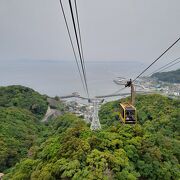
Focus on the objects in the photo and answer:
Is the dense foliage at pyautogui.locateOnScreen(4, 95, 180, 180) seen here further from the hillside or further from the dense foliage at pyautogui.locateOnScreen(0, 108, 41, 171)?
the hillside

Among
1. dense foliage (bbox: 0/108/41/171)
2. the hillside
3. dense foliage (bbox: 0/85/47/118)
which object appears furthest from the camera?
dense foliage (bbox: 0/85/47/118)

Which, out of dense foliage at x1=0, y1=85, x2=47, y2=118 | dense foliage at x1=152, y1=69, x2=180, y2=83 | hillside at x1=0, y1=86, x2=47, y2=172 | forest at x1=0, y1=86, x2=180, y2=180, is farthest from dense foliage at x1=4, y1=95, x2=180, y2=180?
dense foliage at x1=152, y1=69, x2=180, y2=83

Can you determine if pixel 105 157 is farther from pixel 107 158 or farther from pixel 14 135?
pixel 14 135

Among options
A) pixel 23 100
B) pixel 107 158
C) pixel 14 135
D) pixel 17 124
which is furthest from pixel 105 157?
pixel 23 100

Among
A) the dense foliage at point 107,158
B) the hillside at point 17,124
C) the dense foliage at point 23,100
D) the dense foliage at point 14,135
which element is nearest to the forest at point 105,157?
the dense foliage at point 107,158

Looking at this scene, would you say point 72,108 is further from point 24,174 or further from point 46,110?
point 24,174

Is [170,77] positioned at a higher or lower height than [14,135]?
higher

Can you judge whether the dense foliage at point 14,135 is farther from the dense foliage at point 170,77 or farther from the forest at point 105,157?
the dense foliage at point 170,77

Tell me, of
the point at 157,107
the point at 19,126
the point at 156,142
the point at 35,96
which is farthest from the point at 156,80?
the point at 156,142
